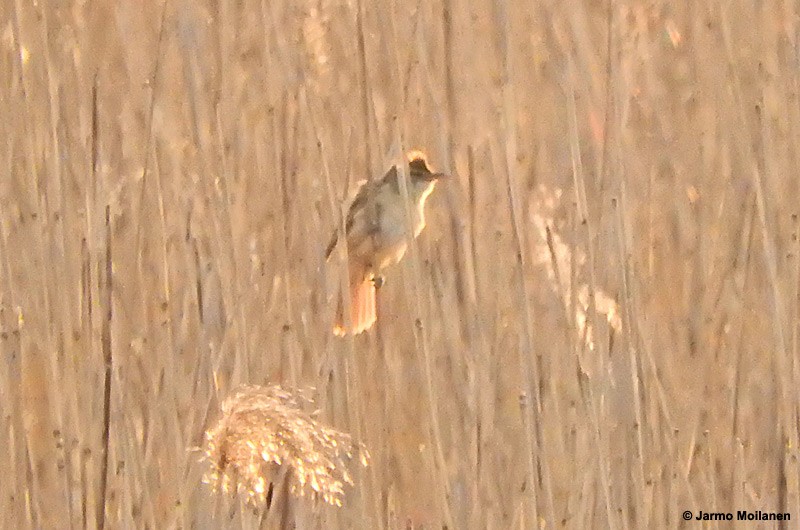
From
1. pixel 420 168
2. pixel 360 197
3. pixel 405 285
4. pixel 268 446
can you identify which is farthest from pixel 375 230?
pixel 268 446

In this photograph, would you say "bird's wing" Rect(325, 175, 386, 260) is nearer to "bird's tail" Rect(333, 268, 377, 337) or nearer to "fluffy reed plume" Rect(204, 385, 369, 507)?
"bird's tail" Rect(333, 268, 377, 337)

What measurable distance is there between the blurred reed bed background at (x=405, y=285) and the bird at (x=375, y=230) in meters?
0.22

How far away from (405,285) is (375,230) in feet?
3.38

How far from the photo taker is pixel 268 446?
1.84 meters

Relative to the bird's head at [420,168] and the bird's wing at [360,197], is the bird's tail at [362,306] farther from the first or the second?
the bird's head at [420,168]

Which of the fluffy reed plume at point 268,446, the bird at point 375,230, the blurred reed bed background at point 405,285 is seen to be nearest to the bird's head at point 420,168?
the bird at point 375,230

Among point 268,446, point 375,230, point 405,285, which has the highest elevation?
point 375,230

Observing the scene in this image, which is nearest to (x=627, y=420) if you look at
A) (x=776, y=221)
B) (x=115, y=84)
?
(x=776, y=221)

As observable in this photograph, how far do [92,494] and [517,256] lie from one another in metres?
0.80

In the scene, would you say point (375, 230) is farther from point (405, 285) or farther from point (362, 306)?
point (405, 285)

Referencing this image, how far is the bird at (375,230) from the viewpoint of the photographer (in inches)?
111

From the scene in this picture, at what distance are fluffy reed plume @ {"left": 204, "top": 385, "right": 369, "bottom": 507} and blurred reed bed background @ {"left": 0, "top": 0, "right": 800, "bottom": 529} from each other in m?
0.13

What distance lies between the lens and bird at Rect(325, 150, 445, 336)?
9.26 ft

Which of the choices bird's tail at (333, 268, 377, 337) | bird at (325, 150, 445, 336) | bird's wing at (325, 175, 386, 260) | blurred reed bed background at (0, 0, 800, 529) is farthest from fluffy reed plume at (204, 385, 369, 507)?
bird's wing at (325, 175, 386, 260)
